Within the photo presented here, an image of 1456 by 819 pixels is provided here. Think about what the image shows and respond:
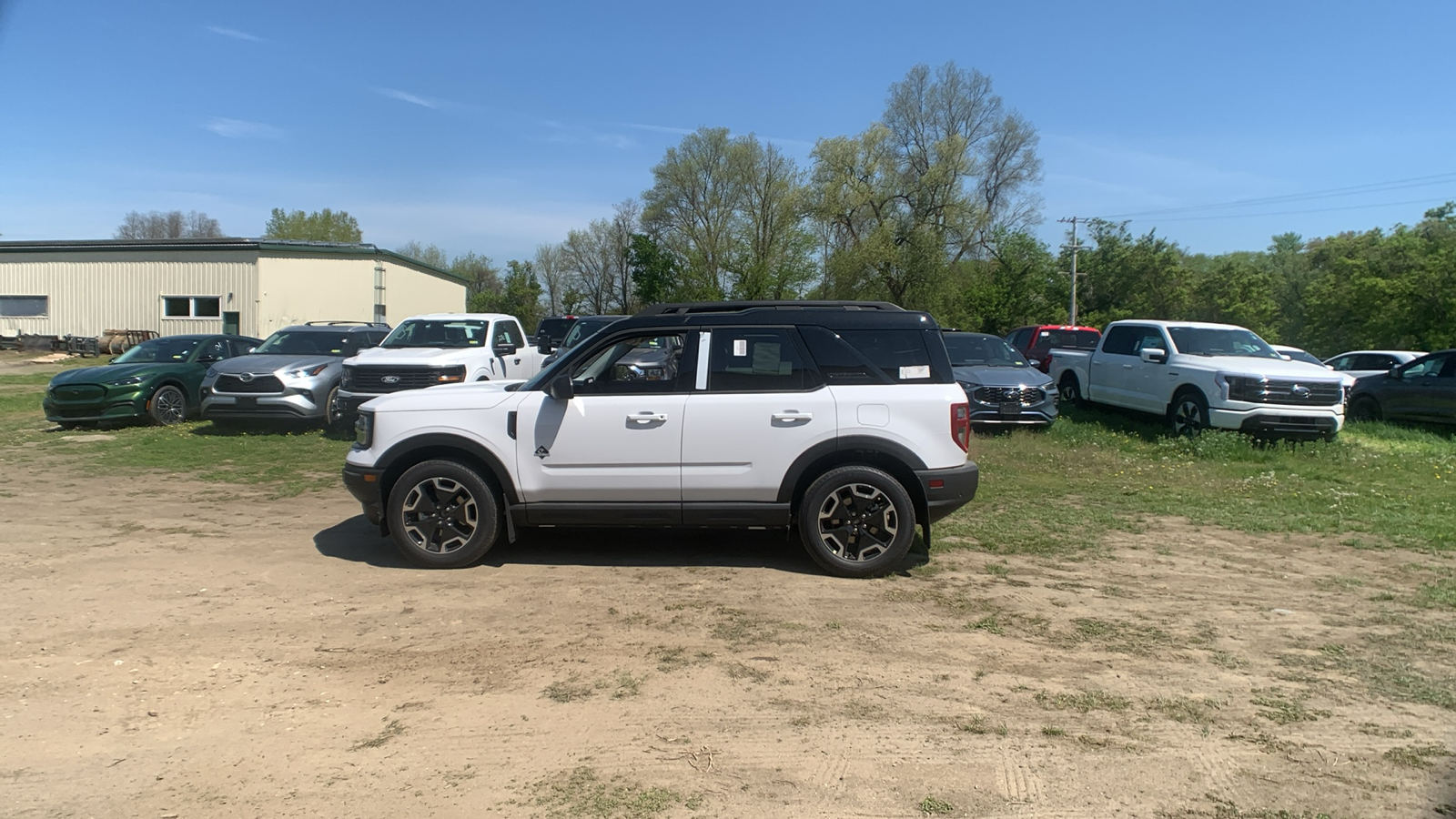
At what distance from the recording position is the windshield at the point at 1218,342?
45.7 ft

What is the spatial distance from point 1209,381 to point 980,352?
362 cm

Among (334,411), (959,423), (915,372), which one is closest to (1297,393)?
(959,423)

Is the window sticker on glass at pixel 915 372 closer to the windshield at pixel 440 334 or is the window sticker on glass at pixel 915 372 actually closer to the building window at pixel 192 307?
the windshield at pixel 440 334

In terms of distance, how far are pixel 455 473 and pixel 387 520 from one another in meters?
0.62

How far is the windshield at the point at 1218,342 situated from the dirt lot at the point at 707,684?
7.33m

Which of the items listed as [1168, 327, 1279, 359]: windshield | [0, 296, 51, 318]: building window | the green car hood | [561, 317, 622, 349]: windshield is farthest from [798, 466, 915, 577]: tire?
[0, 296, 51, 318]: building window

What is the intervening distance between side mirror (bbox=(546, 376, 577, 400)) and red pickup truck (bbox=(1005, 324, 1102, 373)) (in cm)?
1558

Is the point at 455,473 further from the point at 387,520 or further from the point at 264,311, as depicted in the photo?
the point at 264,311

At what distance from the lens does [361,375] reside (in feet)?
41.9

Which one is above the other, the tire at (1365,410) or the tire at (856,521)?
the tire at (1365,410)

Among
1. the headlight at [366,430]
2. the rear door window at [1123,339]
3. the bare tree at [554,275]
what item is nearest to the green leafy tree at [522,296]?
the bare tree at [554,275]

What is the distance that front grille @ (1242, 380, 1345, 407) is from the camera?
12.5 m

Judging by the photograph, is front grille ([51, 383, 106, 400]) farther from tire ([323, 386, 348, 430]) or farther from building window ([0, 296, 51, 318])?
building window ([0, 296, 51, 318])

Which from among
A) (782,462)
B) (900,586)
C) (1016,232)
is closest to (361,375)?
(782,462)
